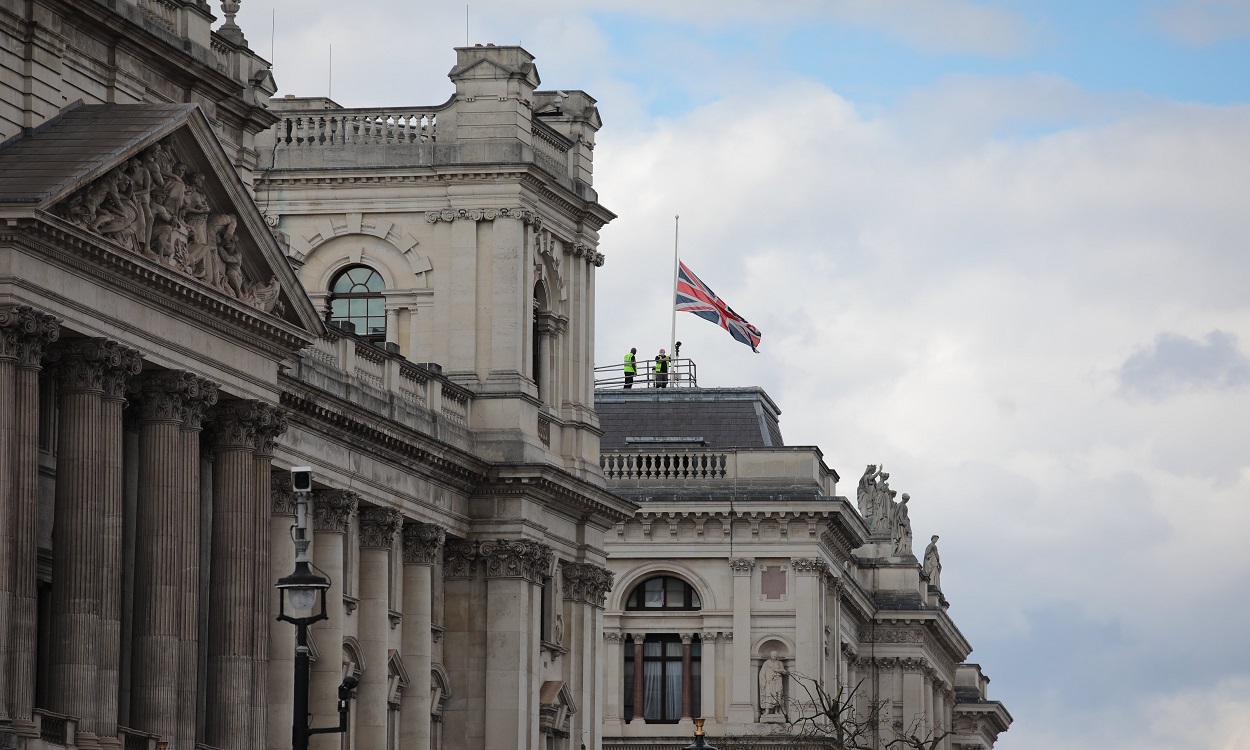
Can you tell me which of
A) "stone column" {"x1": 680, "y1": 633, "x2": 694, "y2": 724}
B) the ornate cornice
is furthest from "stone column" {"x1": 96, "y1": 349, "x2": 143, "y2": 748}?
"stone column" {"x1": 680, "y1": 633, "x2": 694, "y2": 724}

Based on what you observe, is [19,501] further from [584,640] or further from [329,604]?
[584,640]

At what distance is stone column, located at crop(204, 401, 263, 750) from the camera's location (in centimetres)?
5425

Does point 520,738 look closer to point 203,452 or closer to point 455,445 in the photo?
point 455,445

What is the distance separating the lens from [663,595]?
101 meters

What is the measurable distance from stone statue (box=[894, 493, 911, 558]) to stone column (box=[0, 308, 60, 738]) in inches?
3054

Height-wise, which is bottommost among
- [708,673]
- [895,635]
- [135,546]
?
[135,546]

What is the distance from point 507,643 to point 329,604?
27.5 ft

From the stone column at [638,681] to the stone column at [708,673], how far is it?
1.96 metres

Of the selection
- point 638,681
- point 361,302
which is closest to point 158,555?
point 361,302

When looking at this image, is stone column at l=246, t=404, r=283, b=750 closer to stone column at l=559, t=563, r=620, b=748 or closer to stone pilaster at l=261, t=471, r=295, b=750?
stone pilaster at l=261, t=471, r=295, b=750

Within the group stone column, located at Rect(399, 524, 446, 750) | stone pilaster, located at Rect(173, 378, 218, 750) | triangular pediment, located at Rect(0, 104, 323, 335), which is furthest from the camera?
stone column, located at Rect(399, 524, 446, 750)

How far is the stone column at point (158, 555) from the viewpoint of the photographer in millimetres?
51344

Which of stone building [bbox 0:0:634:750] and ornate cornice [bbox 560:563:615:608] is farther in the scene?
ornate cornice [bbox 560:563:615:608]

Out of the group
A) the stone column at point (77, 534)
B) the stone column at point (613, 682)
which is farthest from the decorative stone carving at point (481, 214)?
the stone column at point (613, 682)
